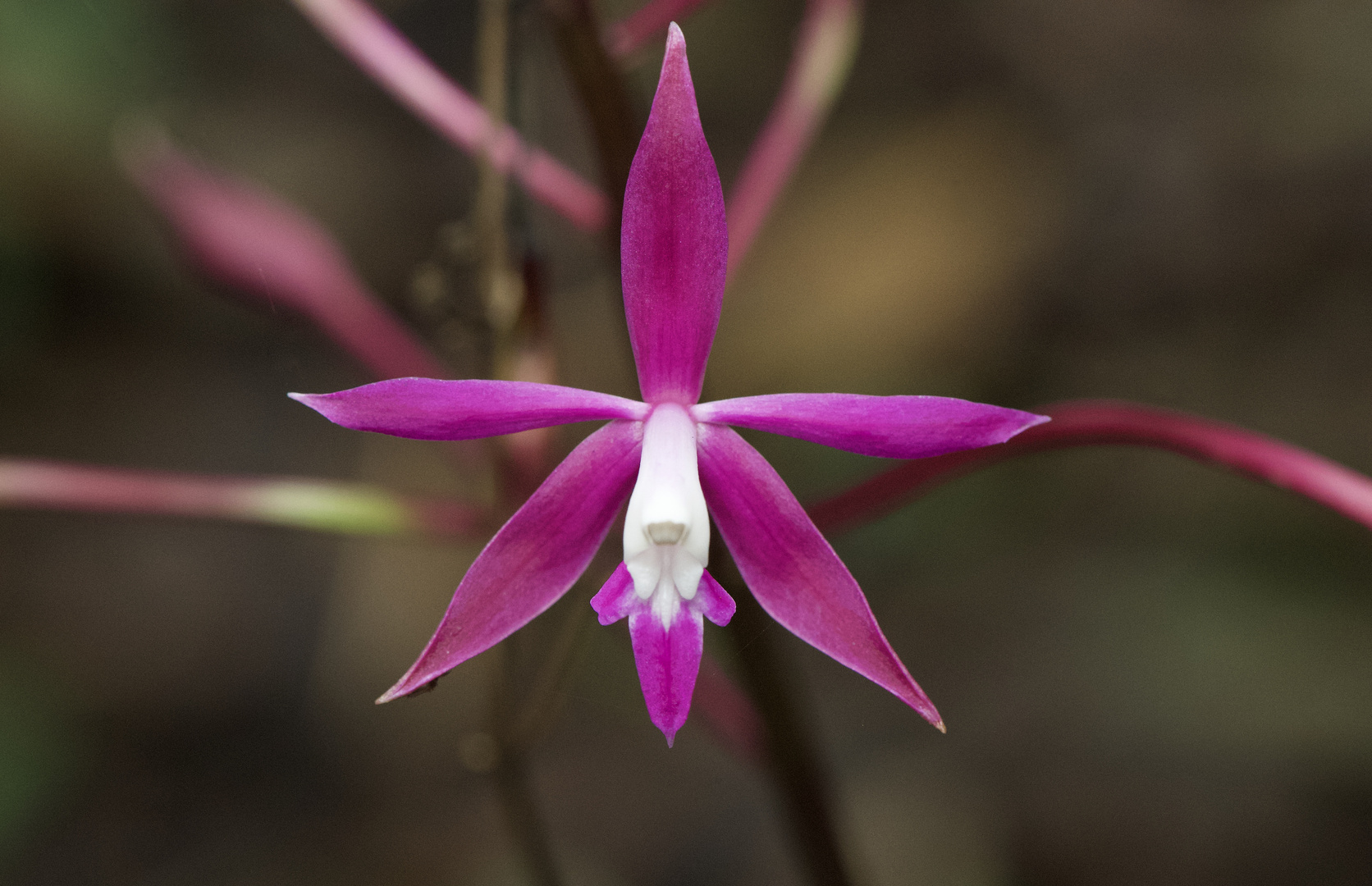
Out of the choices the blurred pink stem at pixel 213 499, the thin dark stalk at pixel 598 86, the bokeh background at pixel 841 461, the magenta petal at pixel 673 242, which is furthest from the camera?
the bokeh background at pixel 841 461

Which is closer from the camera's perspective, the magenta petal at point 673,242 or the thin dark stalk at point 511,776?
the magenta petal at point 673,242

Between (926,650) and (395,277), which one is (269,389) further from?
(926,650)

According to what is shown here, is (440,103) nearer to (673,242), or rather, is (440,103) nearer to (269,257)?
(269,257)

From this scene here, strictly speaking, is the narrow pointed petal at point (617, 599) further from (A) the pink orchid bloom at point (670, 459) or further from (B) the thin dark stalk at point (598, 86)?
(B) the thin dark stalk at point (598, 86)

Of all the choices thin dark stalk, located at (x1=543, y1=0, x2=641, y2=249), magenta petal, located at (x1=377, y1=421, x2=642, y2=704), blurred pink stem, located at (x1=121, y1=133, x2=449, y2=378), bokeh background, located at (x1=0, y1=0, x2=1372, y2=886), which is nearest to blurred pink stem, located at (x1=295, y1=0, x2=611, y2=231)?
thin dark stalk, located at (x1=543, y1=0, x2=641, y2=249)

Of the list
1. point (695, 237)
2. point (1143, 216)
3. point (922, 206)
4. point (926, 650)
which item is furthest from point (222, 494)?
point (1143, 216)

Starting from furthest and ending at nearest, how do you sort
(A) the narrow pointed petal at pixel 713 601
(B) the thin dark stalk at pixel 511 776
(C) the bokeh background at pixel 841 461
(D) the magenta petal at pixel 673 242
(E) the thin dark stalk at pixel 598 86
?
(C) the bokeh background at pixel 841 461, (B) the thin dark stalk at pixel 511 776, (E) the thin dark stalk at pixel 598 86, (A) the narrow pointed petal at pixel 713 601, (D) the magenta petal at pixel 673 242

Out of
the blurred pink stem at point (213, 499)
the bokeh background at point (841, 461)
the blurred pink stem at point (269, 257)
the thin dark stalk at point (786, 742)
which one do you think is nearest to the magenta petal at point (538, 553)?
the thin dark stalk at point (786, 742)
